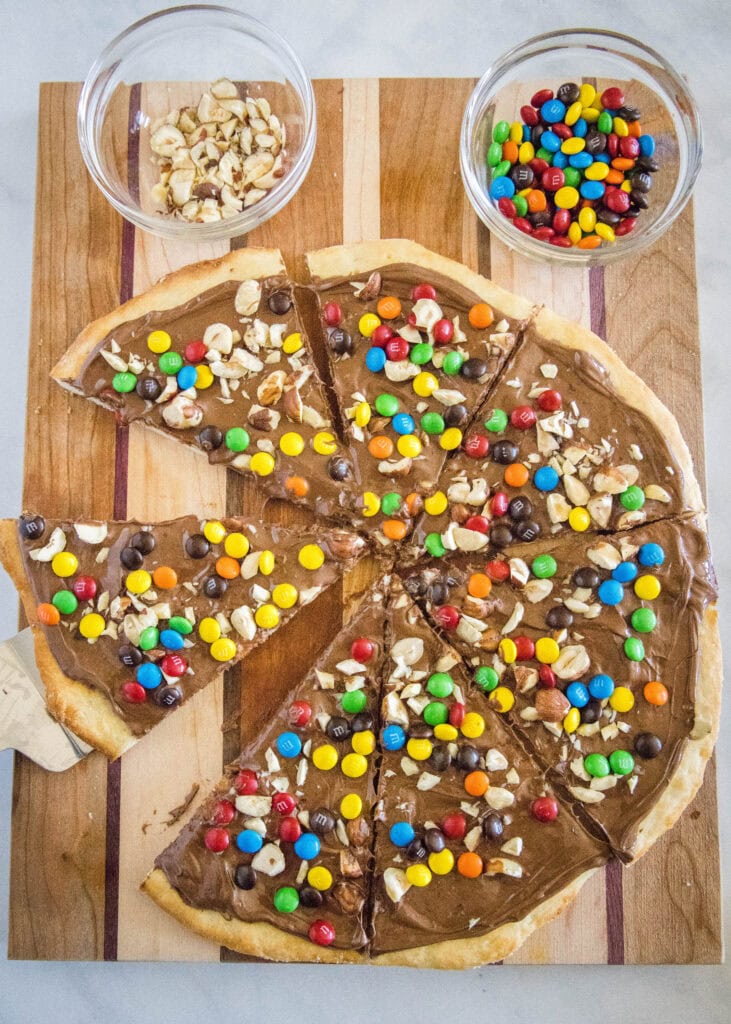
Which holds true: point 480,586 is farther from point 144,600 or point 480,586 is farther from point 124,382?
point 124,382

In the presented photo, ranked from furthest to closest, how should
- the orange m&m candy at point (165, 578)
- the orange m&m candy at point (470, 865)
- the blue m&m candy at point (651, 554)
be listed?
the orange m&m candy at point (165, 578) → the blue m&m candy at point (651, 554) → the orange m&m candy at point (470, 865)

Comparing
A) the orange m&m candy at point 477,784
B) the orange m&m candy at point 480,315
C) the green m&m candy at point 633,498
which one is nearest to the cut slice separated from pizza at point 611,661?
the green m&m candy at point 633,498

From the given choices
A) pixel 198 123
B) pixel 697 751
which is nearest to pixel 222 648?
pixel 697 751

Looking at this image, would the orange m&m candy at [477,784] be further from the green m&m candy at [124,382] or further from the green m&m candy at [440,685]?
the green m&m candy at [124,382]

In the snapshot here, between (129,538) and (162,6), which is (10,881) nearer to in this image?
(129,538)

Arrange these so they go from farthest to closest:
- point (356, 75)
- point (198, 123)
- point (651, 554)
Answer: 1. point (356, 75)
2. point (198, 123)
3. point (651, 554)

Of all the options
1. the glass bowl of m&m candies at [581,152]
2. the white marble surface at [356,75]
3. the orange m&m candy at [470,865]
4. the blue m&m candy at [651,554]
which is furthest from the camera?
the white marble surface at [356,75]

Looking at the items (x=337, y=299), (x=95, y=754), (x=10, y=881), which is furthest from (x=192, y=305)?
(x=10, y=881)
